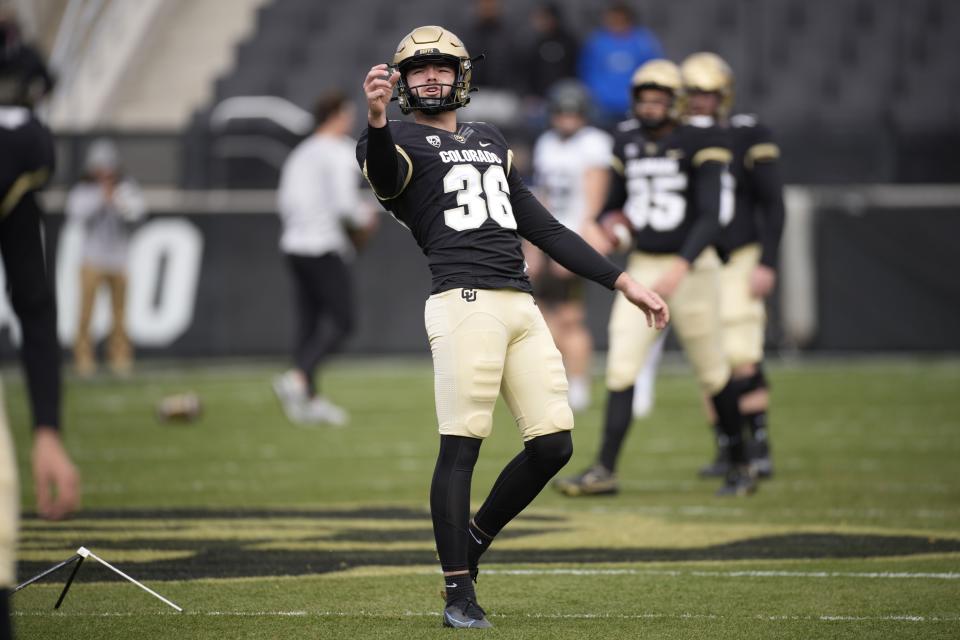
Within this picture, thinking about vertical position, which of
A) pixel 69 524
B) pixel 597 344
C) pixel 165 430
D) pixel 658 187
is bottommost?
pixel 597 344

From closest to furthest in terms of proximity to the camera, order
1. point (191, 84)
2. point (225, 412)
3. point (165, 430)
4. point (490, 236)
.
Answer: point (490, 236), point (165, 430), point (225, 412), point (191, 84)

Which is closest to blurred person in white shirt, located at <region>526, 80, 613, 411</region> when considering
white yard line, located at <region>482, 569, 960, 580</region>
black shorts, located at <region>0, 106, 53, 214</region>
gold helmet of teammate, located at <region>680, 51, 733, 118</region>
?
gold helmet of teammate, located at <region>680, 51, 733, 118</region>

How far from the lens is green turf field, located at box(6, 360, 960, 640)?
4.76m

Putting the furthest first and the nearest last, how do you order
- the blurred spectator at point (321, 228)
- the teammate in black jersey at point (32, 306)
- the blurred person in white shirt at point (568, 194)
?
the blurred person in white shirt at point (568, 194)
the blurred spectator at point (321, 228)
the teammate in black jersey at point (32, 306)

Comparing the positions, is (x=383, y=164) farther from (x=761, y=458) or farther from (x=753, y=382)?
(x=761, y=458)

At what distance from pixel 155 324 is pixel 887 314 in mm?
6892

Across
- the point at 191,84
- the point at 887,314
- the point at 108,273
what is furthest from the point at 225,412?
the point at 191,84

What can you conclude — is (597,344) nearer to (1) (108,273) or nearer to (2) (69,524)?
(1) (108,273)

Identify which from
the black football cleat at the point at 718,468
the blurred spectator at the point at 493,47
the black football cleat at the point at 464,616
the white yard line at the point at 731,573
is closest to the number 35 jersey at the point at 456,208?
the black football cleat at the point at 464,616

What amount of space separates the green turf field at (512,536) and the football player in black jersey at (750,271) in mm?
330

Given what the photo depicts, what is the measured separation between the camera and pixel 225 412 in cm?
1141

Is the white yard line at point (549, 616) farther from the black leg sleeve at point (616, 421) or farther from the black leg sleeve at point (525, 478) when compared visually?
the black leg sleeve at point (616, 421)

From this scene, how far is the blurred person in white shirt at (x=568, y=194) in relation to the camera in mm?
11258

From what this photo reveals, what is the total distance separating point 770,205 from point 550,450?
363cm
